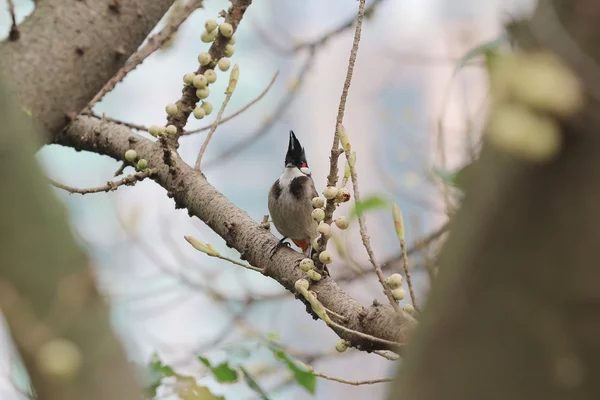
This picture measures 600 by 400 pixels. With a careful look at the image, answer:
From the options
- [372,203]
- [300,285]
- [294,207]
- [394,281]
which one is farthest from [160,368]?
[294,207]

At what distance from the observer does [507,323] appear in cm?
39

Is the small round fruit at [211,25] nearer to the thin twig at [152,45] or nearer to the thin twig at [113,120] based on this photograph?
the thin twig at [152,45]

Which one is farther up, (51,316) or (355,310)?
(51,316)

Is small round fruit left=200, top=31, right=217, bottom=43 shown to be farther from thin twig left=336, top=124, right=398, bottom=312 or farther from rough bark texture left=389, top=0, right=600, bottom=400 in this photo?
rough bark texture left=389, top=0, right=600, bottom=400

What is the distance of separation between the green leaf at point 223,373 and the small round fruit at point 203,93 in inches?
26.9

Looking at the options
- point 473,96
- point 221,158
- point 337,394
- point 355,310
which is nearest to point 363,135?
point 337,394

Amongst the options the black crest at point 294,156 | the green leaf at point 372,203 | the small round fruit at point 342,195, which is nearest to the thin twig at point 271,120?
the black crest at point 294,156

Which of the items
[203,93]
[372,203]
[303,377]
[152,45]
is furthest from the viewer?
[152,45]

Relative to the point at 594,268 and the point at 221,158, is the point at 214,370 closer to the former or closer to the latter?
the point at 594,268

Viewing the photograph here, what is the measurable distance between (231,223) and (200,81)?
285 millimetres

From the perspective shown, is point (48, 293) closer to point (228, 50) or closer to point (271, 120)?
point (228, 50)

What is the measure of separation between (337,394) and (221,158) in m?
2.60

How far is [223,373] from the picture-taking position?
863 mm

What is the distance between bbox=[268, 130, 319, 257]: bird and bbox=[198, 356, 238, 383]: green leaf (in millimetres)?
1453
